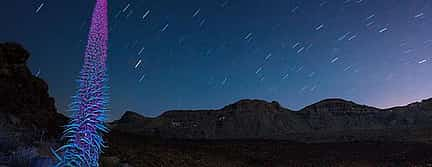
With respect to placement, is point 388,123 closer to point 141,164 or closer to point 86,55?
point 141,164

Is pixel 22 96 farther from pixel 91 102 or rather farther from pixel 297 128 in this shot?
pixel 297 128

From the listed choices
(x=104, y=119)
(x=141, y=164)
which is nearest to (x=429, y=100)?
(x=141, y=164)

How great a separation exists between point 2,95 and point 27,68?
14.0 feet

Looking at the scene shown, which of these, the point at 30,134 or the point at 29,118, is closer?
the point at 30,134

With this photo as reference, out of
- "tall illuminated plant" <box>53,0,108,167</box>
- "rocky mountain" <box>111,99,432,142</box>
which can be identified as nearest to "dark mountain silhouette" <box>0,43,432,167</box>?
"rocky mountain" <box>111,99,432,142</box>

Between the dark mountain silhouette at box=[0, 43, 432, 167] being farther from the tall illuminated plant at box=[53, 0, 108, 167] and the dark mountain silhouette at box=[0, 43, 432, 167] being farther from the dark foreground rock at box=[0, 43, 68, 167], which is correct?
the tall illuminated plant at box=[53, 0, 108, 167]

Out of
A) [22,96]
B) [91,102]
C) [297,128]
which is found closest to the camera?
[91,102]

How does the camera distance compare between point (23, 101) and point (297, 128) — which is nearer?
point (23, 101)

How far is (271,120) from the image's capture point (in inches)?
3551

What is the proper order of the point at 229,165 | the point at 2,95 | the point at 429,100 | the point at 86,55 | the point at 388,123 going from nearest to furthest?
the point at 86,55
the point at 2,95
the point at 229,165
the point at 388,123
the point at 429,100

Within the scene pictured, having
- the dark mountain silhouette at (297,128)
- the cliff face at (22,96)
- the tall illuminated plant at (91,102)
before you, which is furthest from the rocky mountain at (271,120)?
the tall illuminated plant at (91,102)

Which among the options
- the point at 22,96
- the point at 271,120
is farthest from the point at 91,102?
the point at 271,120

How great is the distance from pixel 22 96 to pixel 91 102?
58.5ft

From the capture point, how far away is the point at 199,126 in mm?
89875
